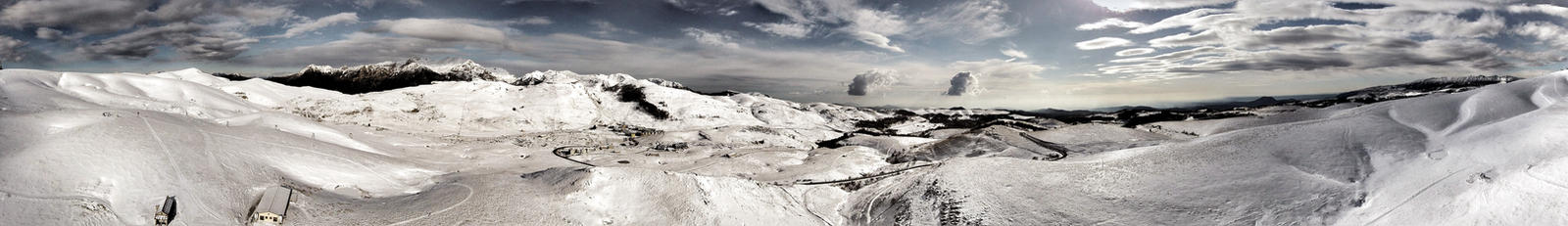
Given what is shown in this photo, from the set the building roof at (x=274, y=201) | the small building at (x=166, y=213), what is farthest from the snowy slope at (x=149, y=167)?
the building roof at (x=274, y=201)

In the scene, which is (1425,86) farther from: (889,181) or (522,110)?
(522,110)

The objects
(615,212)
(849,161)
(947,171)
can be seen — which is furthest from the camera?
(849,161)

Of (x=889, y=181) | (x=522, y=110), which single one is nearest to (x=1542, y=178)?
(x=889, y=181)

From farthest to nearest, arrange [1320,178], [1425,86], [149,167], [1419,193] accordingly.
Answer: [1425,86] → [149,167] → [1320,178] → [1419,193]

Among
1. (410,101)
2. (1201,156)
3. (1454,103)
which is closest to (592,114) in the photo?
(410,101)

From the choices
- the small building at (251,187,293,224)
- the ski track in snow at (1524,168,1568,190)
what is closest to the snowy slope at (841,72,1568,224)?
the ski track in snow at (1524,168,1568,190)

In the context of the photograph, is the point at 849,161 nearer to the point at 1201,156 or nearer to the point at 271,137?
the point at 1201,156
